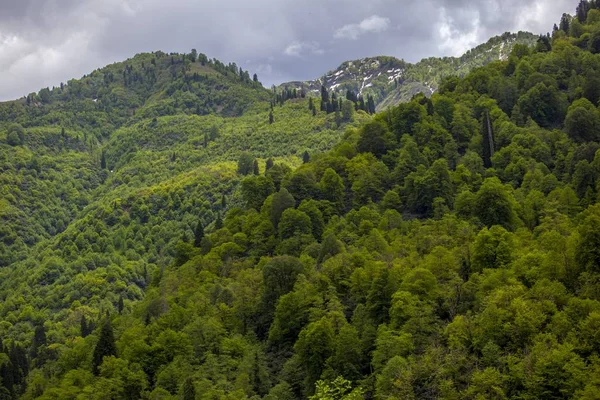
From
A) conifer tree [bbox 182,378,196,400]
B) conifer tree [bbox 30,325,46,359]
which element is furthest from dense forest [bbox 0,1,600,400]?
conifer tree [bbox 30,325,46,359]

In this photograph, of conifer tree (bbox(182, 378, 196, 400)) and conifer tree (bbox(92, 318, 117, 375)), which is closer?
conifer tree (bbox(182, 378, 196, 400))

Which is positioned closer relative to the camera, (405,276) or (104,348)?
(405,276)

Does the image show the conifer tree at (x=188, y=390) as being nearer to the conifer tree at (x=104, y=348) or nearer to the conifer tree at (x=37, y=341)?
the conifer tree at (x=104, y=348)

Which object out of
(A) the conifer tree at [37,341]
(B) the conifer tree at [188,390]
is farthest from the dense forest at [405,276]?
(A) the conifer tree at [37,341]

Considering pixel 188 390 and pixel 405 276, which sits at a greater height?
pixel 405 276

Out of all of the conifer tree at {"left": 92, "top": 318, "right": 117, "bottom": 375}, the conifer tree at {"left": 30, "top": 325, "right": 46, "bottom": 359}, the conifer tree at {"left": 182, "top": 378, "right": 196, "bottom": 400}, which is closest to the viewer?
Result: the conifer tree at {"left": 182, "top": 378, "right": 196, "bottom": 400}

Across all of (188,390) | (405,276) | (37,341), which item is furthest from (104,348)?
(37,341)

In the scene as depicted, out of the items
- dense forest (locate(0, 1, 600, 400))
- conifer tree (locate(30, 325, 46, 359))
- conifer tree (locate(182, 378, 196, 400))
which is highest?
dense forest (locate(0, 1, 600, 400))

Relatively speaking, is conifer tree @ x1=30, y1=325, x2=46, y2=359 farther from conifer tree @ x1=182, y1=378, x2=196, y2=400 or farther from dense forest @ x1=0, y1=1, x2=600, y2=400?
conifer tree @ x1=182, y1=378, x2=196, y2=400

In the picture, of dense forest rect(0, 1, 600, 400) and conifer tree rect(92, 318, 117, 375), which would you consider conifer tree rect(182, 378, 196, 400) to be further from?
conifer tree rect(92, 318, 117, 375)

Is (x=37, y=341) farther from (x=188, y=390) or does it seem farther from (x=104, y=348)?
(x=188, y=390)

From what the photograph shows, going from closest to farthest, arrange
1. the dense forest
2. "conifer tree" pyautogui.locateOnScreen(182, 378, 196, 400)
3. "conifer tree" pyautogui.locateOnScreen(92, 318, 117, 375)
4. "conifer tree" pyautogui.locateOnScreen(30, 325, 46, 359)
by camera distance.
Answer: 1. the dense forest
2. "conifer tree" pyautogui.locateOnScreen(182, 378, 196, 400)
3. "conifer tree" pyautogui.locateOnScreen(92, 318, 117, 375)
4. "conifer tree" pyautogui.locateOnScreen(30, 325, 46, 359)

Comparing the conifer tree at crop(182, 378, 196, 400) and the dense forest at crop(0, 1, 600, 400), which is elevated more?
the dense forest at crop(0, 1, 600, 400)

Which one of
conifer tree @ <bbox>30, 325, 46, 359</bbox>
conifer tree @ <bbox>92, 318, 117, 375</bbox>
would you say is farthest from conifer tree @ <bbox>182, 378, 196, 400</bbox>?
conifer tree @ <bbox>30, 325, 46, 359</bbox>
